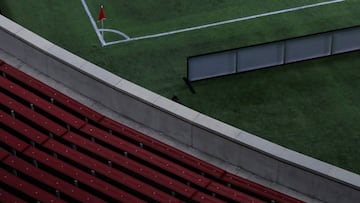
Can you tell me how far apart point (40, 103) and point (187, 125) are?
394 centimetres

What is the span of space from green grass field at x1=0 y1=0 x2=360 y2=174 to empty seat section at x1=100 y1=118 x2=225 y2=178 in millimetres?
2593

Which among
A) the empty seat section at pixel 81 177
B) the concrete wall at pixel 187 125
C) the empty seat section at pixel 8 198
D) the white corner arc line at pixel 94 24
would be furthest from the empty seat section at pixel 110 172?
the white corner arc line at pixel 94 24

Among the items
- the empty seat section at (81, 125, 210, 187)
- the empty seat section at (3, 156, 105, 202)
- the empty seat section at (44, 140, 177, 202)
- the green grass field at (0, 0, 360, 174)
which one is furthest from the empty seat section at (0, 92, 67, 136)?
the green grass field at (0, 0, 360, 174)

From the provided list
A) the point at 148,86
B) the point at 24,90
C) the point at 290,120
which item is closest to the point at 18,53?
the point at 24,90

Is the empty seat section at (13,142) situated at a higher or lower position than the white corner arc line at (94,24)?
higher

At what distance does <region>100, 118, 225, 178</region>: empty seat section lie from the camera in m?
20.3

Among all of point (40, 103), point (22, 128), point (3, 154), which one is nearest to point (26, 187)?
point (3, 154)

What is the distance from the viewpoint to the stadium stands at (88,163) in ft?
63.4

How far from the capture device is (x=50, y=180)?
19.5m

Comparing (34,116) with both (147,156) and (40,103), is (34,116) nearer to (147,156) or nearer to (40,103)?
(40,103)

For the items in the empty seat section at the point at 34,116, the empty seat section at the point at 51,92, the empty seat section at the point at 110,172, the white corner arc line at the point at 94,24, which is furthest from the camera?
the white corner arc line at the point at 94,24

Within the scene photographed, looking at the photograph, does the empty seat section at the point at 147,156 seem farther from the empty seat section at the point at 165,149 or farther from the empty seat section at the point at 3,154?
the empty seat section at the point at 3,154

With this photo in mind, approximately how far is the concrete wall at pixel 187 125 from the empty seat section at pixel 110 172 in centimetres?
197

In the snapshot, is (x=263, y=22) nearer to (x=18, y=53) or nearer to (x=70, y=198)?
(x=18, y=53)
